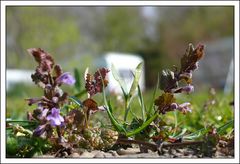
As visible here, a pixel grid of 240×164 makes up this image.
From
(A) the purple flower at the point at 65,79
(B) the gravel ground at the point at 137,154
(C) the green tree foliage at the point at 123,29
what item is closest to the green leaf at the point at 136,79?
(B) the gravel ground at the point at 137,154

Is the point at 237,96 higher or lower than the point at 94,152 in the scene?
higher

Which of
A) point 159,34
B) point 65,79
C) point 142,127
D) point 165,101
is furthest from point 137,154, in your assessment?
point 159,34

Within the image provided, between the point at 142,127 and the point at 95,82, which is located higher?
the point at 95,82

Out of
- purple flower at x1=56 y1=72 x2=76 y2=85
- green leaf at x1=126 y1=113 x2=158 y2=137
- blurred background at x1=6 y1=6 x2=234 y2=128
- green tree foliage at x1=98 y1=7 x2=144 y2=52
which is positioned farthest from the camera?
green tree foliage at x1=98 y1=7 x2=144 y2=52

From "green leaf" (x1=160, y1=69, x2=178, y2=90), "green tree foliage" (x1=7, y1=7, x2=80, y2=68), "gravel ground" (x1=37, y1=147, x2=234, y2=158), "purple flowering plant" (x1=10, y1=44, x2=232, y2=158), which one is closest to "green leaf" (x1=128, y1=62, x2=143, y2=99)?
"purple flowering plant" (x1=10, y1=44, x2=232, y2=158)

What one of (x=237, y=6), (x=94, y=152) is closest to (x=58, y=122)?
(x=94, y=152)

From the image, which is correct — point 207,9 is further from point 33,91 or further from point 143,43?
point 33,91

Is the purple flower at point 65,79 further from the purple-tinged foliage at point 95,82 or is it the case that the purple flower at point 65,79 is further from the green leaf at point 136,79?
the green leaf at point 136,79

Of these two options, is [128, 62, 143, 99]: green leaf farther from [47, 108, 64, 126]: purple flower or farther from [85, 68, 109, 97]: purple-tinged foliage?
[47, 108, 64, 126]: purple flower

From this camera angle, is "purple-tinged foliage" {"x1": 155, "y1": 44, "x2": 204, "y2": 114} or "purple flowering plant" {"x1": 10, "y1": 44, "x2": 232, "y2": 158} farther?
"purple-tinged foliage" {"x1": 155, "y1": 44, "x2": 204, "y2": 114}

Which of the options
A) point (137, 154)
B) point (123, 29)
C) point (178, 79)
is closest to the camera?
point (137, 154)

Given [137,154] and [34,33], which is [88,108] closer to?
[137,154]
